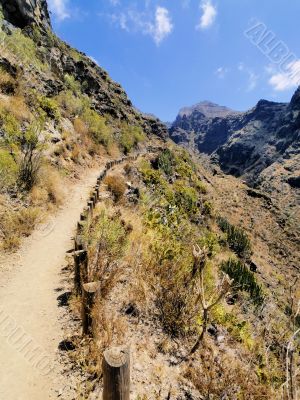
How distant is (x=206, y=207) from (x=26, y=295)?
86.3 ft

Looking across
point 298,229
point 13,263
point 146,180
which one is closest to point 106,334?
point 13,263

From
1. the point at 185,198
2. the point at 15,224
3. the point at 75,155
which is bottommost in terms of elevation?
the point at 15,224

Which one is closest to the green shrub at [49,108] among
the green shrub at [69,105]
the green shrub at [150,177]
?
the green shrub at [69,105]

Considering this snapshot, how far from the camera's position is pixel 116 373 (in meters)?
3.10

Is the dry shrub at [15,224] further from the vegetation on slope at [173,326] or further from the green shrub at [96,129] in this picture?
the green shrub at [96,129]

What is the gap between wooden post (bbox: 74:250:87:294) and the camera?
612 centimetres

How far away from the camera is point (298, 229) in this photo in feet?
171

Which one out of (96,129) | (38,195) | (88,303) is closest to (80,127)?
(96,129)

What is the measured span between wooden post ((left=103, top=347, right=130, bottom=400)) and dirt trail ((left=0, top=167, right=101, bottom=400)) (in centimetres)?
153

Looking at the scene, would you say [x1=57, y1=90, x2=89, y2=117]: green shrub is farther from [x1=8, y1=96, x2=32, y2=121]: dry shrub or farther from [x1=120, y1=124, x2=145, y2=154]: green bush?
[x1=8, y1=96, x2=32, y2=121]: dry shrub

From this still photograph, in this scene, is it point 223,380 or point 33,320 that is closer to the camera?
point 223,380

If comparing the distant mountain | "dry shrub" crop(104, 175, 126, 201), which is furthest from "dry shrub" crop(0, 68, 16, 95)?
the distant mountain

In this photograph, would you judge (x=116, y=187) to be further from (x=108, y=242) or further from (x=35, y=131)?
(x=108, y=242)

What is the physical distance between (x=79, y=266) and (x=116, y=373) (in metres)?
3.30
